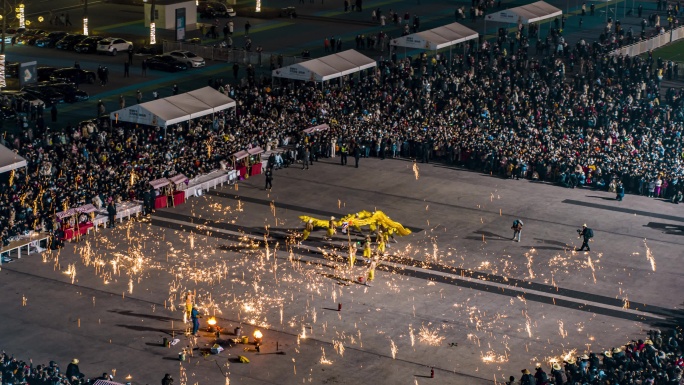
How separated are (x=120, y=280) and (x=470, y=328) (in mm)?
12725

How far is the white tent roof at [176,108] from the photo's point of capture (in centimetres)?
5794

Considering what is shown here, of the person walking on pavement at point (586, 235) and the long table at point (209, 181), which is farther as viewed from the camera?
the long table at point (209, 181)

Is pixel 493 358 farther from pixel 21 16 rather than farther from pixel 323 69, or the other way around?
pixel 21 16

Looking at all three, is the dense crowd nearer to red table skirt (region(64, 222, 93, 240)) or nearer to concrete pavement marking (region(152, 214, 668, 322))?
concrete pavement marking (region(152, 214, 668, 322))

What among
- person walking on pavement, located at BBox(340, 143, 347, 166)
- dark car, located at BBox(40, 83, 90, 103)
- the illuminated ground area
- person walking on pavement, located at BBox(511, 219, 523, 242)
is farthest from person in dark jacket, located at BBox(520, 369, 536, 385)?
dark car, located at BBox(40, 83, 90, 103)

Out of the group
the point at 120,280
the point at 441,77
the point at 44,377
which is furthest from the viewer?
the point at 441,77

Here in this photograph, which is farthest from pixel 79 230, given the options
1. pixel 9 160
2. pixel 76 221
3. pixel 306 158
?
pixel 306 158

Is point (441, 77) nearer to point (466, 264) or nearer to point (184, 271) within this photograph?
point (466, 264)

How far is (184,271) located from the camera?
1804 inches

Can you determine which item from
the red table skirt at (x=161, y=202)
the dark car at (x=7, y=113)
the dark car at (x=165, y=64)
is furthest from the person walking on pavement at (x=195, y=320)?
the dark car at (x=165, y=64)

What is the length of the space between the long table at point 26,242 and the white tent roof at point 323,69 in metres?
23.2

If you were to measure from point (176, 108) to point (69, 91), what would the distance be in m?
10.7

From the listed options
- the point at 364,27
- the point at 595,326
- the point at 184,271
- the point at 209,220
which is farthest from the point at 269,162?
the point at 364,27

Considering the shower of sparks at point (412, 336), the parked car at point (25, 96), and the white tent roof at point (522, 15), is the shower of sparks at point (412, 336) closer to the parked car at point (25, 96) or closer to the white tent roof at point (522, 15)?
the parked car at point (25, 96)
